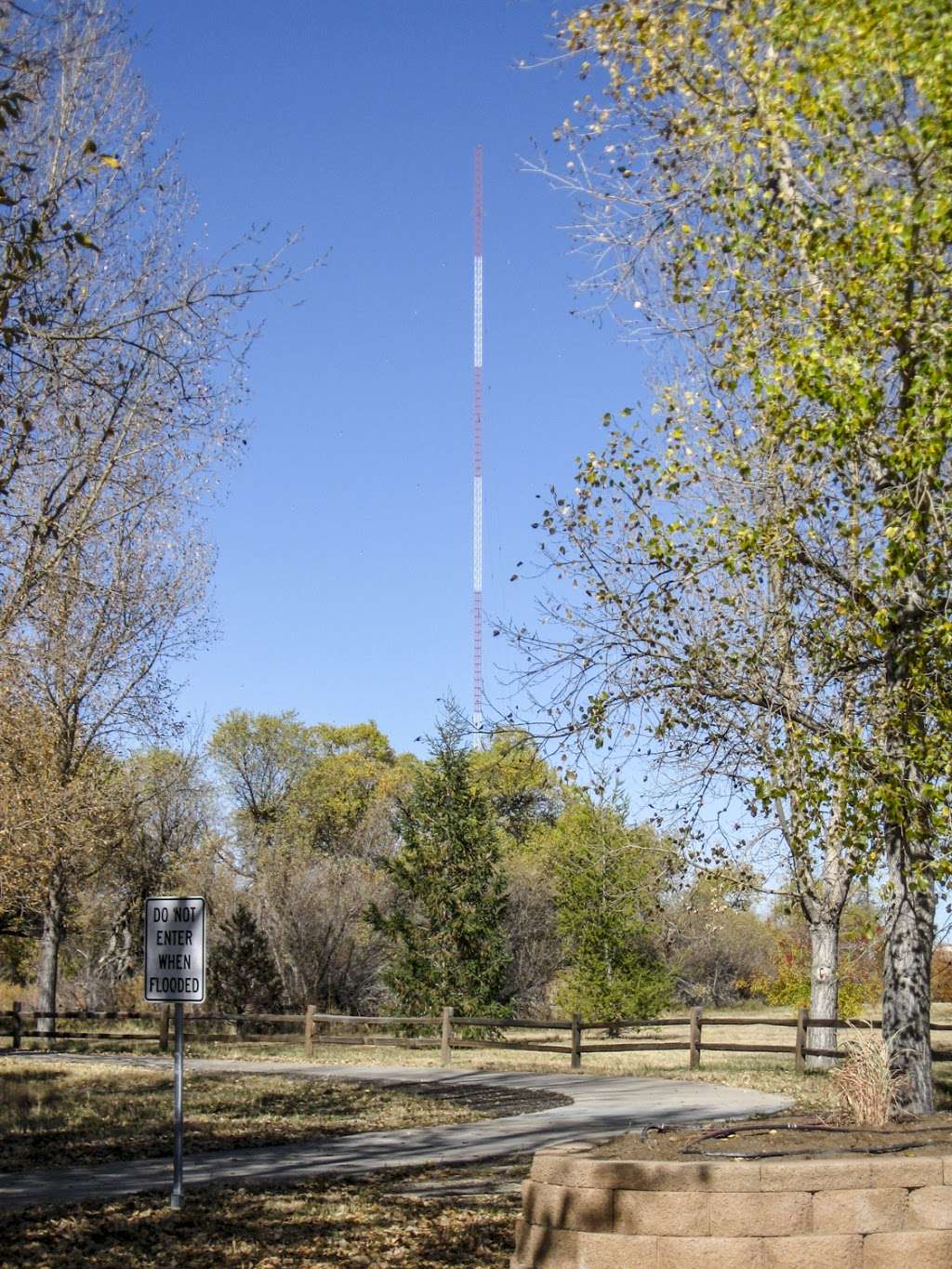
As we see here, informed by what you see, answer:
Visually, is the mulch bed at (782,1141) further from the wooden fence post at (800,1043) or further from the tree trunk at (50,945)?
the tree trunk at (50,945)

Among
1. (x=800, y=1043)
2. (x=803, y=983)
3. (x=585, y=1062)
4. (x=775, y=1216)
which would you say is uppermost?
(x=775, y=1216)

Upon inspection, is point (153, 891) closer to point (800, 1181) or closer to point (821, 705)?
point (821, 705)

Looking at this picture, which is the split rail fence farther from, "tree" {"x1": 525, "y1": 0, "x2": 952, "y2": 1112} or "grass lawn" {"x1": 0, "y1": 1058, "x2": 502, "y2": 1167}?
"tree" {"x1": 525, "y1": 0, "x2": 952, "y2": 1112}

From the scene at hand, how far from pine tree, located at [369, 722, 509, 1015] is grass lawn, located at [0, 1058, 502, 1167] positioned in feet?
54.7

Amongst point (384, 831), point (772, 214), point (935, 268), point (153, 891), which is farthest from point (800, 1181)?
A: point (384, 831)

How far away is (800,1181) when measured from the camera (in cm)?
707

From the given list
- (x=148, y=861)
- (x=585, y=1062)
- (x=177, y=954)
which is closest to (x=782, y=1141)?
(x=177, y=954)

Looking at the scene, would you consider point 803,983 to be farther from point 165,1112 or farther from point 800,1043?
point 165,1112

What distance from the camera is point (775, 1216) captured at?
7.05 meters

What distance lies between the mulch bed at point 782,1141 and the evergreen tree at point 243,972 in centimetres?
3436

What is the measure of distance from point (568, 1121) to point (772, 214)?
1086 cm

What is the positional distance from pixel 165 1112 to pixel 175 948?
7.90 m

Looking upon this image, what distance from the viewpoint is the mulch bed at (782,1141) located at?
7469 millimetres

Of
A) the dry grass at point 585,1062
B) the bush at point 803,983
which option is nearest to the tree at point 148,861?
the dry grass at point 585,1062
